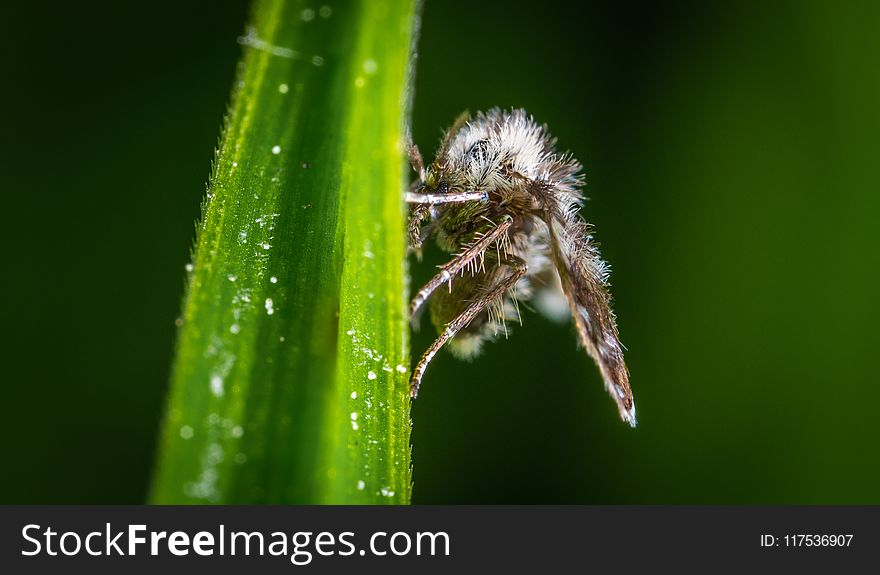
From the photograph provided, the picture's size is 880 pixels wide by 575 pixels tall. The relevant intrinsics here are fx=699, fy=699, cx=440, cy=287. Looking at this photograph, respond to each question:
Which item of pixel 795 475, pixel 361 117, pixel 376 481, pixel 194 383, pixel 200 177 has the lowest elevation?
pixel 376 481

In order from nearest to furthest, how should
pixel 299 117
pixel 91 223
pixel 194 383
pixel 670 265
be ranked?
pixel 194 383, pixel 299 117, pixel 91 223, pixel 670 265

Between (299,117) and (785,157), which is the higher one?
(785,157)

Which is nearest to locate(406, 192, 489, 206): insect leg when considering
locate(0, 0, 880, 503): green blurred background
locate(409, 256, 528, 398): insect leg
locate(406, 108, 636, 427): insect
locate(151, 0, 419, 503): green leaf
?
locate(406, 108, 636, 427): insect

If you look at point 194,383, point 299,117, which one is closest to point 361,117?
point 299,117

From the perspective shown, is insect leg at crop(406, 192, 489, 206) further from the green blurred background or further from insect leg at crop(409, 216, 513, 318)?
the green blurred background

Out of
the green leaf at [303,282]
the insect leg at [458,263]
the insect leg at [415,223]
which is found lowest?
the green leaf at [303,282]

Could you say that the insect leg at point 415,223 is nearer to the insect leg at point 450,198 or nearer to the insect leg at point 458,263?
the insect leg at point 450,198

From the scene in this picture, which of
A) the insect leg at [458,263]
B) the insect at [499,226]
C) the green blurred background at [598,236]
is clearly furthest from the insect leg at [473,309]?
the green blurred background at [598,236]

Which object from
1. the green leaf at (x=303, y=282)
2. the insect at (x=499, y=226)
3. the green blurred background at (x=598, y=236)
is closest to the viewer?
the green leaf at (x=303, y=282)

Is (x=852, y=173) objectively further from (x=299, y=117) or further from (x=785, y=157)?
(x=299, y=117)
